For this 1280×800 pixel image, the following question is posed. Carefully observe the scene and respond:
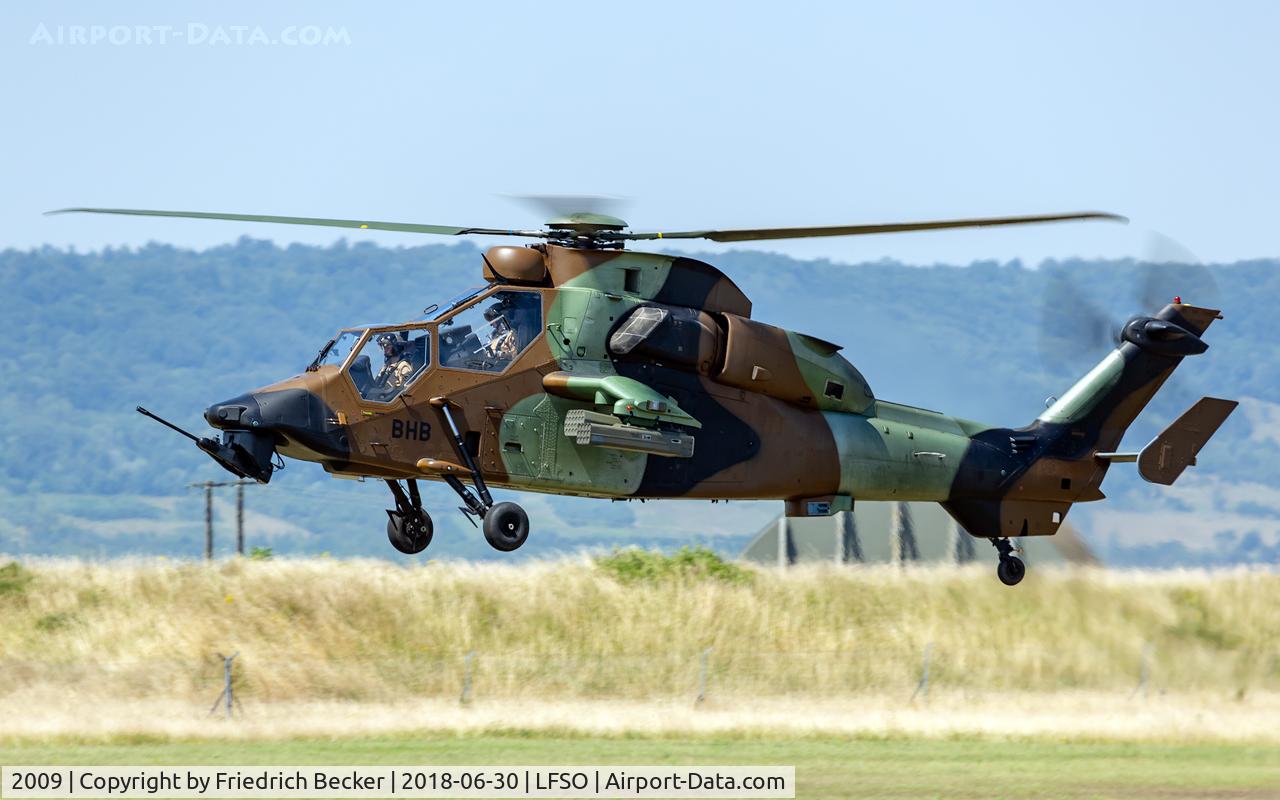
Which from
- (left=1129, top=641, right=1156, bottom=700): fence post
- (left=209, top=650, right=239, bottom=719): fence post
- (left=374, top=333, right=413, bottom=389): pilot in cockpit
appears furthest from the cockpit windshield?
(left=1129, top=641, right=1156, bottom=700): fence post

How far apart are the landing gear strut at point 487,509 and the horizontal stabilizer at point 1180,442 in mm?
8377

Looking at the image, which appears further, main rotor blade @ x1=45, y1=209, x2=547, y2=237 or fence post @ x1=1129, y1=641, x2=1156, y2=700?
fence post @ x1=1129, y1=641, x2=1156, y2=700

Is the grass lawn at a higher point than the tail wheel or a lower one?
lower

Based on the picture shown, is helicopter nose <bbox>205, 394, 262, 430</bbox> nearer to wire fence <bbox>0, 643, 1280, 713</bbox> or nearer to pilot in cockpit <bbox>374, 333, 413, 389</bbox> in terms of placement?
pilot in cockpit <bbox>374, 333, 413, 389</bbox>

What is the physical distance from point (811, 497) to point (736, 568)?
15950 millimetres

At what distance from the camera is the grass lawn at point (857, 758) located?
25.1 m

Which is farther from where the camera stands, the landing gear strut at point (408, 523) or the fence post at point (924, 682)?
the fence post at point (924, 682)

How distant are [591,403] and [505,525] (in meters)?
1.70

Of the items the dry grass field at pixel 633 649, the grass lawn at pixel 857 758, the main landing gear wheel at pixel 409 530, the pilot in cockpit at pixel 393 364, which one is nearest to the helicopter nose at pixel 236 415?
the pilot in cockpit at pixel 393 364

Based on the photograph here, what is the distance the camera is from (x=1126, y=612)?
107 ft

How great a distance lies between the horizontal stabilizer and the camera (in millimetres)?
23016

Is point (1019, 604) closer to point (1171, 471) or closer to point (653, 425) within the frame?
point (1171, 471)
